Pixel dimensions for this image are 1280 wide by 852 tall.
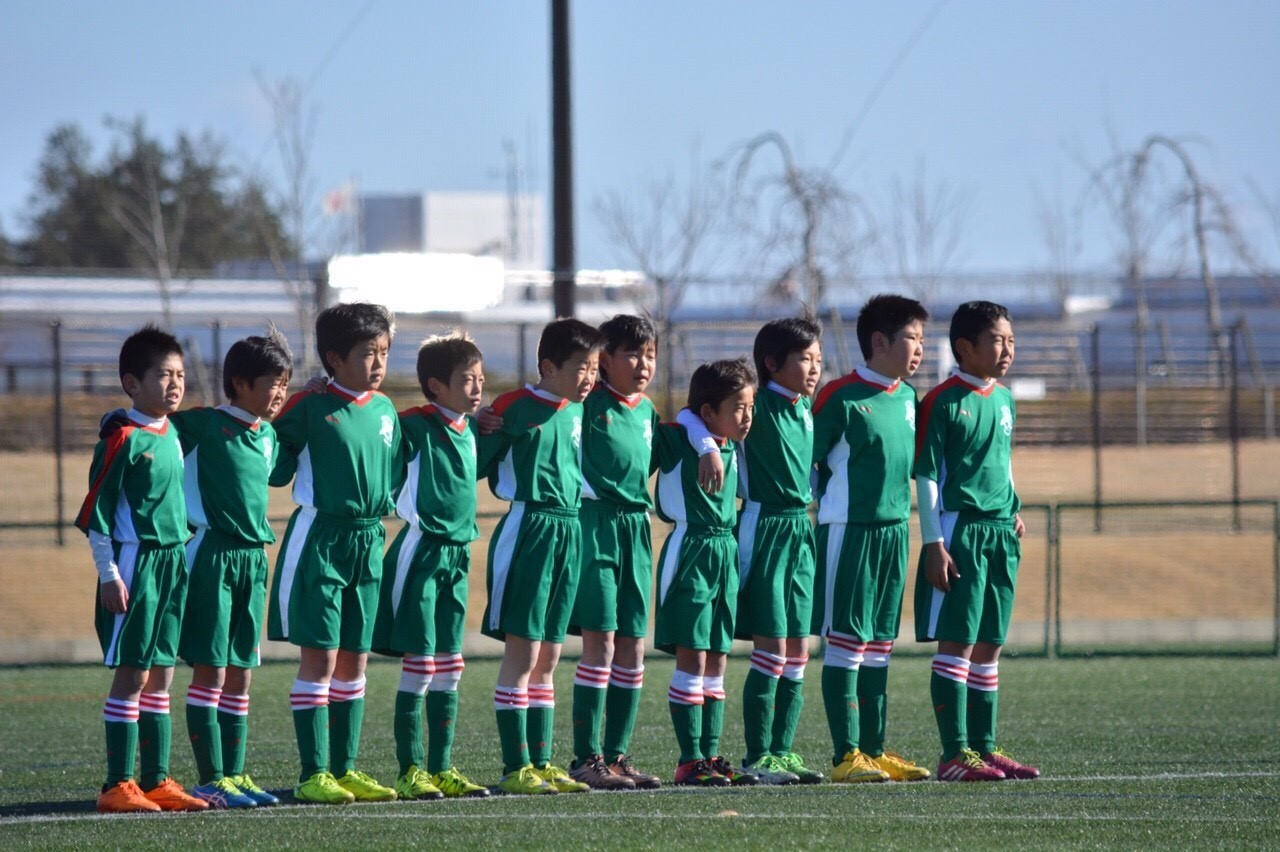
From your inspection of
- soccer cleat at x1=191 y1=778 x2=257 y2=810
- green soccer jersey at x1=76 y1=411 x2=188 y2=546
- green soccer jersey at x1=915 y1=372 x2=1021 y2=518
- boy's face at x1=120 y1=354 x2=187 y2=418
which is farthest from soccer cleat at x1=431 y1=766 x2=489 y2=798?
green soccer jersey at x1=915 y1=372 x2=1021 y2=518

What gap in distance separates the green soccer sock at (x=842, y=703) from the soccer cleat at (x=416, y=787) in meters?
1.72

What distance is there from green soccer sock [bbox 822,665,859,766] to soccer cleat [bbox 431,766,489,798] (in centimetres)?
153

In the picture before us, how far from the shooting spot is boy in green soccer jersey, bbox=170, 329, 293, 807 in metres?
6.51

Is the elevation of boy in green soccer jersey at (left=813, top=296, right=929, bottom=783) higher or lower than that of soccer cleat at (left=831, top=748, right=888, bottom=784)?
higher

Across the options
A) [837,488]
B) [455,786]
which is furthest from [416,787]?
[837,488]

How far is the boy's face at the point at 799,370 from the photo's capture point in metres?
7.29

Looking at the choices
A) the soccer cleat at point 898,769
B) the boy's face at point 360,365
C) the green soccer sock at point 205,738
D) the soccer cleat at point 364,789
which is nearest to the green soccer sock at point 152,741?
the green soccer sock at point 205,738

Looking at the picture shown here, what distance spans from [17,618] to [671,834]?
12910mm

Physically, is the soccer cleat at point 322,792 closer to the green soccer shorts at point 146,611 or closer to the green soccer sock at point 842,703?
the green soccer shorts at point 146,611

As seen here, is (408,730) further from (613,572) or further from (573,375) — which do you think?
(573,375)

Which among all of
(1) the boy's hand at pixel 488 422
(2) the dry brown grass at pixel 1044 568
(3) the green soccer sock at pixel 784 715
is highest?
(1) the boy's hand at pixel 488 422

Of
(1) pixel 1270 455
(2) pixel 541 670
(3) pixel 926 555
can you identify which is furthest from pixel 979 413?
(1) pixel 1270 455

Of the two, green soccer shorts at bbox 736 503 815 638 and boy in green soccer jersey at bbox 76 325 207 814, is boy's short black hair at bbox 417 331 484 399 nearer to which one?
boy in green soccer jersey at bbox 76 325 207 814

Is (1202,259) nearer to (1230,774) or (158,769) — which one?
(1230,774)
